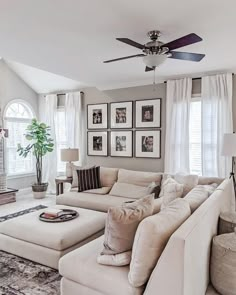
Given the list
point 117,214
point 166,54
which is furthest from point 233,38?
point 117,214

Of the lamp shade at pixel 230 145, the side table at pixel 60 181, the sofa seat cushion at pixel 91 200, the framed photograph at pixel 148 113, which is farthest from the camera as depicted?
the side table at pixel 60 181

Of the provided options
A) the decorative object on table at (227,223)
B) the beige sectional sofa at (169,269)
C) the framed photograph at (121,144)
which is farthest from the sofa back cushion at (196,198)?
the framed photograph at (121,144)

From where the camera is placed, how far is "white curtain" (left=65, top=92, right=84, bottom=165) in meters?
6.35

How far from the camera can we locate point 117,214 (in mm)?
1992

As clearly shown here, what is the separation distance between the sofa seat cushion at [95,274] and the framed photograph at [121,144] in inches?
142

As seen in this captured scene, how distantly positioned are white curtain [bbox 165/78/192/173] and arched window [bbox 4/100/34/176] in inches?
154


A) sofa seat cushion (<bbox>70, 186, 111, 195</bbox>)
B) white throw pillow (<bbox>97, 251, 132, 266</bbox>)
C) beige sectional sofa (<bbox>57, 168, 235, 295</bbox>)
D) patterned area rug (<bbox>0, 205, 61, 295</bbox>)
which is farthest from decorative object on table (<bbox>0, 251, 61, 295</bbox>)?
sofa seat cushion (<bbox>70, 186, 111, 195</bbox>)

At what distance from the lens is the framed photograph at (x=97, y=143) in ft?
20.0

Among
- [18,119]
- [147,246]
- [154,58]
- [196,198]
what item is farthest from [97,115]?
[147,246]

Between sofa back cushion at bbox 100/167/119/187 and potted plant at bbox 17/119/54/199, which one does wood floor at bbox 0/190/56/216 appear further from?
sofa back cushion at bbox 100/167/119/187

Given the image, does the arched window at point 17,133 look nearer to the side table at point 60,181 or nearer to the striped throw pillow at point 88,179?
the side table at point 60,181

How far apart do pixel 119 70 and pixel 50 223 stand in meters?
2.86

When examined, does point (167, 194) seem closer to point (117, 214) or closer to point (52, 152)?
point (117, 214)

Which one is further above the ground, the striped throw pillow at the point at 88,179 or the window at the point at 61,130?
the window at the point at 61,130
